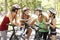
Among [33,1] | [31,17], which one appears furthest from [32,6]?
[31,17]

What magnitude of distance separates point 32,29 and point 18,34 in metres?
0.40

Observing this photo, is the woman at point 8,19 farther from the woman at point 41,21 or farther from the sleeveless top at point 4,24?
the woman at point 41,21

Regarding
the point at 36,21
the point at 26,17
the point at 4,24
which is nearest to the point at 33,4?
the point at 26,17

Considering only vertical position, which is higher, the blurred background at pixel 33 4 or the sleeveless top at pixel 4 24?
the blurred background at pixel 33 4

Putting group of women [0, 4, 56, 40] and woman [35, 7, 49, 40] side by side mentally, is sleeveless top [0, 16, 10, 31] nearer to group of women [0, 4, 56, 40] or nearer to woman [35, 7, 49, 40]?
group of women [0, 4, 56, 40]

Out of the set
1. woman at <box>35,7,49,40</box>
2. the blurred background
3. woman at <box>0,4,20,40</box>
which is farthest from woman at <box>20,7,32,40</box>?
the blurred background

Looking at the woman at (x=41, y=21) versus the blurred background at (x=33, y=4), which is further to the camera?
the blurred background at (x=33, y=4)

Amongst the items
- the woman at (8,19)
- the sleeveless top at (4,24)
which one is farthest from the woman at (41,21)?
the sleeveless top at (4,24)

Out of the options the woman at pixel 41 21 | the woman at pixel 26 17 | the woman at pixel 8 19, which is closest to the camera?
the woman at pixel 8 19

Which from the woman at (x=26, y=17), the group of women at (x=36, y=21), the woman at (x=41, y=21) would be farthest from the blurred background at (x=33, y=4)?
the woman at (x=41, y=21)

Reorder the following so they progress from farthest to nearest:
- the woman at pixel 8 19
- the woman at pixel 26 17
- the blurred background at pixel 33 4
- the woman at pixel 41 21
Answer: the blurred background at pixel 33 4 → the woman at pixel 26 17 → the woman at pixel 41 21 → the woman at pixel 8 19

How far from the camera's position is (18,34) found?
4.52 metres

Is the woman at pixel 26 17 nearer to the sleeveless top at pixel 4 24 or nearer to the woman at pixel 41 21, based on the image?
the woman at pixel 41 21

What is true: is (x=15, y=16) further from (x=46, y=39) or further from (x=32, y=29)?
(x=46, y=39)
